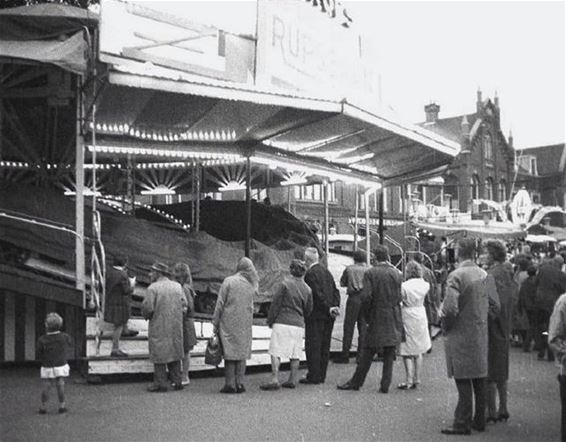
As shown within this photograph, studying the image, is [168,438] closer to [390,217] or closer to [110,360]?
[110,360]

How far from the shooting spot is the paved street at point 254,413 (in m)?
7.21

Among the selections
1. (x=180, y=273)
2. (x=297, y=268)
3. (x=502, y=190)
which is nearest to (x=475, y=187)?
(x=502, y=190)

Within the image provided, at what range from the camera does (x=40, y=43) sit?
10.4 meters

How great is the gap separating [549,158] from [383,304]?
6999 cm

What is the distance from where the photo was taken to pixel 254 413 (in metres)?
8.20

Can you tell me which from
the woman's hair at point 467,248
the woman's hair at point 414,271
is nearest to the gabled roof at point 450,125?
the woman's hair at point 414,271

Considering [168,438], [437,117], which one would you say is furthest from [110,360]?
[437,117]

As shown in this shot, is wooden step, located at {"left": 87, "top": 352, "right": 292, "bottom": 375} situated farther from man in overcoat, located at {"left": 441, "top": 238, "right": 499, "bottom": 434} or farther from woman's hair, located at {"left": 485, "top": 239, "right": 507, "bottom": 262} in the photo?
woman's hair, located at {"left": 485, "top": 239, "right": 507, "bottom": 262}

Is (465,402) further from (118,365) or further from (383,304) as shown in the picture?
(118,365)

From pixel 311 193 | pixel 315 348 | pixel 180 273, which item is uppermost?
pixel 311 193

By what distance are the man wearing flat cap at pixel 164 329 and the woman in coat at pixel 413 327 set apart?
10.0 feet

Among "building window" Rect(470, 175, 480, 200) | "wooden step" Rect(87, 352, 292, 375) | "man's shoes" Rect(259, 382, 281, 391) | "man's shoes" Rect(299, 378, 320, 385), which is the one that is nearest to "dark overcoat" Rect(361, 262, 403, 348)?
"man's shoes" Rect(299, 378, 320, 385)

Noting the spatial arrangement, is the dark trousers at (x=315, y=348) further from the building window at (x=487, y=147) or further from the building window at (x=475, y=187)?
the building window at (x=487, y=147)

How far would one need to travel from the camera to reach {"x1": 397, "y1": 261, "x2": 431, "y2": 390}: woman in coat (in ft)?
33.3
